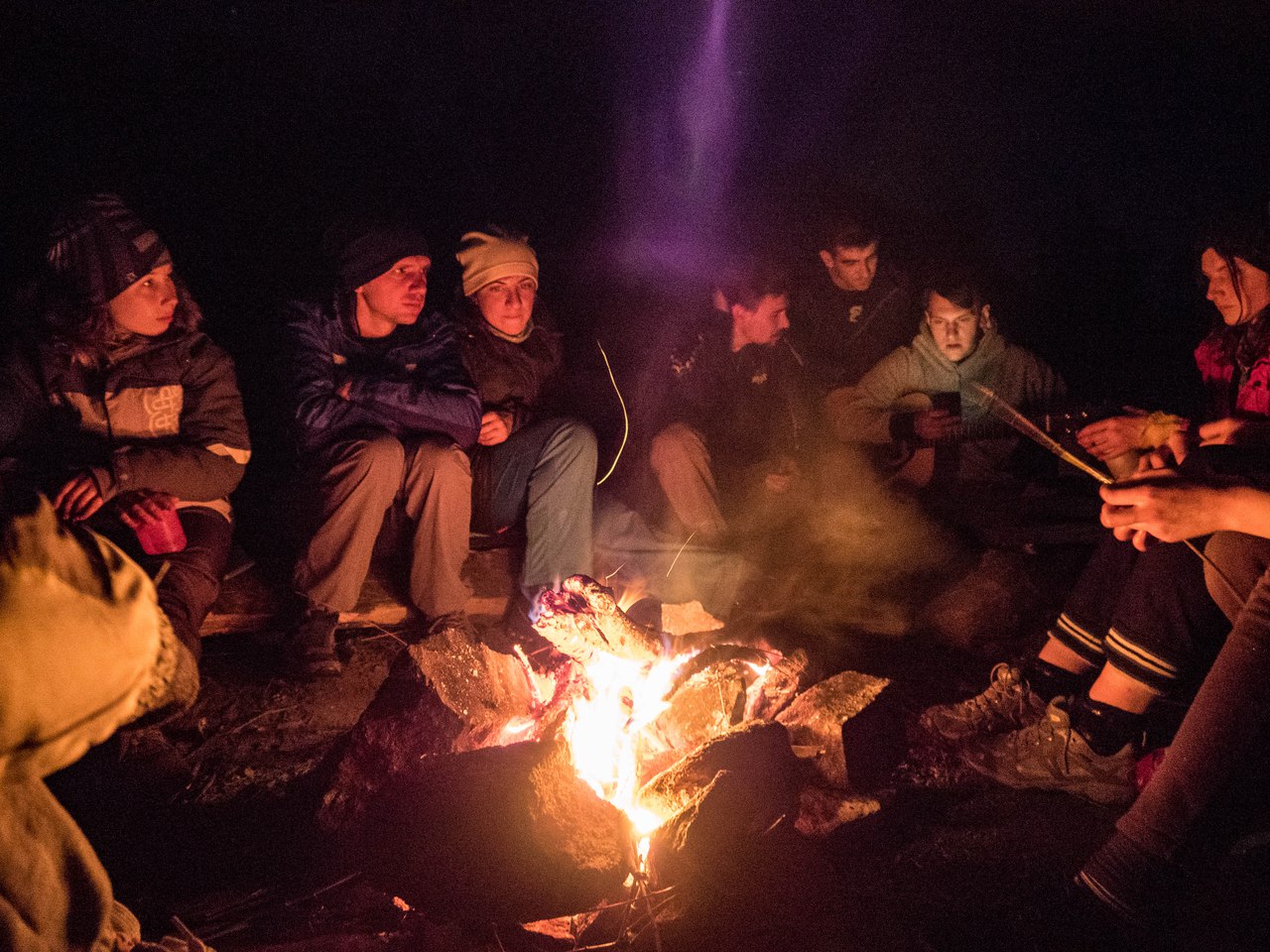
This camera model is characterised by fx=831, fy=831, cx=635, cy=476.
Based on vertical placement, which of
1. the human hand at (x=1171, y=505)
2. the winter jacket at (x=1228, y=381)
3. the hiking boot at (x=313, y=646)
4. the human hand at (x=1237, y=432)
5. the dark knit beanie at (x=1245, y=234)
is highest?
→ the dark knit beanie at (x=1245, y=234)

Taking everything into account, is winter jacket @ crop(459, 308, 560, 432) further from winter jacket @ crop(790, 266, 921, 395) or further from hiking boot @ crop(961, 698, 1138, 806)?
hiking boot @ crop(961, 698, 1138, 806)

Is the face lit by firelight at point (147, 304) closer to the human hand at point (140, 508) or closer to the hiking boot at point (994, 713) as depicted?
the human hand at point (140, 508)

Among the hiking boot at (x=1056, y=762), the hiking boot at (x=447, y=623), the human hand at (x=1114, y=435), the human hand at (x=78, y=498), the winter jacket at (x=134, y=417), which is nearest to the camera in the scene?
the hiking boot at (x=1056, y=762)

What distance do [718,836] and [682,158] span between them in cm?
475

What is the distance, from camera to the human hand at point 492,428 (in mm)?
4309

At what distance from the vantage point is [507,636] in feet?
14.1

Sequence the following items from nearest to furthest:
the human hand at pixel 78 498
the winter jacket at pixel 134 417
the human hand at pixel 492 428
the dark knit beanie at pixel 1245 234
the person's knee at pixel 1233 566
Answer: the person's knee at pixel 1233 566 → the human hand at pixel 78 498 → the winter jacket at pixel 134 417 → the dark knit beanie at pixel 1245 234 → the human hand at pixel 492 428

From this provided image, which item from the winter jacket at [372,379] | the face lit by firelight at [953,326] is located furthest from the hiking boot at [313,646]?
the face lit by firelight at [953,326]

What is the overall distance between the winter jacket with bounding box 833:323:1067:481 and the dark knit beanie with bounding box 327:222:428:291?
2.81 meters

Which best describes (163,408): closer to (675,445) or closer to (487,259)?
(487,259)

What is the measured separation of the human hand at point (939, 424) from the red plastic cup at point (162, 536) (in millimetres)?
3974

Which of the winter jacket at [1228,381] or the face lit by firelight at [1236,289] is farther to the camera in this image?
the face lit by firelight at [1236,289]

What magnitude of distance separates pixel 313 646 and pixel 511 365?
1.76 m

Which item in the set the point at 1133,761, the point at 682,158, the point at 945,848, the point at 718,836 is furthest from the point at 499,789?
the point at 682,158
